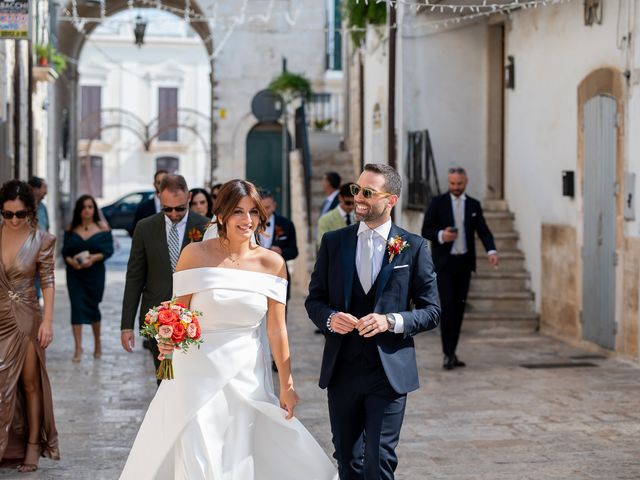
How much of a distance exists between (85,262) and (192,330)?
743 cm

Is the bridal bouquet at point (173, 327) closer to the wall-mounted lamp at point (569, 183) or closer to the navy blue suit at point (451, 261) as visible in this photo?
the navy blue suit at point (451, 261)

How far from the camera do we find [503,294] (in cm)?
1463

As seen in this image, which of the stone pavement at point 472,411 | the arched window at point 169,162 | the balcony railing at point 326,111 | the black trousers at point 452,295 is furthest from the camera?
the arched window at point 169,162

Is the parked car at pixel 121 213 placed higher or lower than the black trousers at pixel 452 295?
higher

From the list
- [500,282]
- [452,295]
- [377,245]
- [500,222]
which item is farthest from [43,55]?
[377,245]

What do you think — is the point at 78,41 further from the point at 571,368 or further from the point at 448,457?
the point at 448,457

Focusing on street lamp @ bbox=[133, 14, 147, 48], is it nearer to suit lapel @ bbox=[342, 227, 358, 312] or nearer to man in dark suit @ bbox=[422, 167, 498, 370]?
man in dark suit @ bbox=[422, 167, 498, 370]

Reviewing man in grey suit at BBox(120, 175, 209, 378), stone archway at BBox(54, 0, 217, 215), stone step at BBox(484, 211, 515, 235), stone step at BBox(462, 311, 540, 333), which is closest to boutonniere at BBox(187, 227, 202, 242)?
man in grey suit at BBox(120, 175, 209, 378)

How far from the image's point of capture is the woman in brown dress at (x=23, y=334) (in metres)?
7.29

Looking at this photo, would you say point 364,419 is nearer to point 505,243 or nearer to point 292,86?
point 505,243

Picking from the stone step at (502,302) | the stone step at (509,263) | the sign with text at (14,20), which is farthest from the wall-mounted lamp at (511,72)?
the sign with text at (14,20)

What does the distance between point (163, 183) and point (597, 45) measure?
19.7 ft

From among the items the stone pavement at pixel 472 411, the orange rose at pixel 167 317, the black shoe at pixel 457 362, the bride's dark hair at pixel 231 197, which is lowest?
the stone pavement at pixel 472 411

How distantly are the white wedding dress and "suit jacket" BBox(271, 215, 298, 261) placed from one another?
6.25 metres
